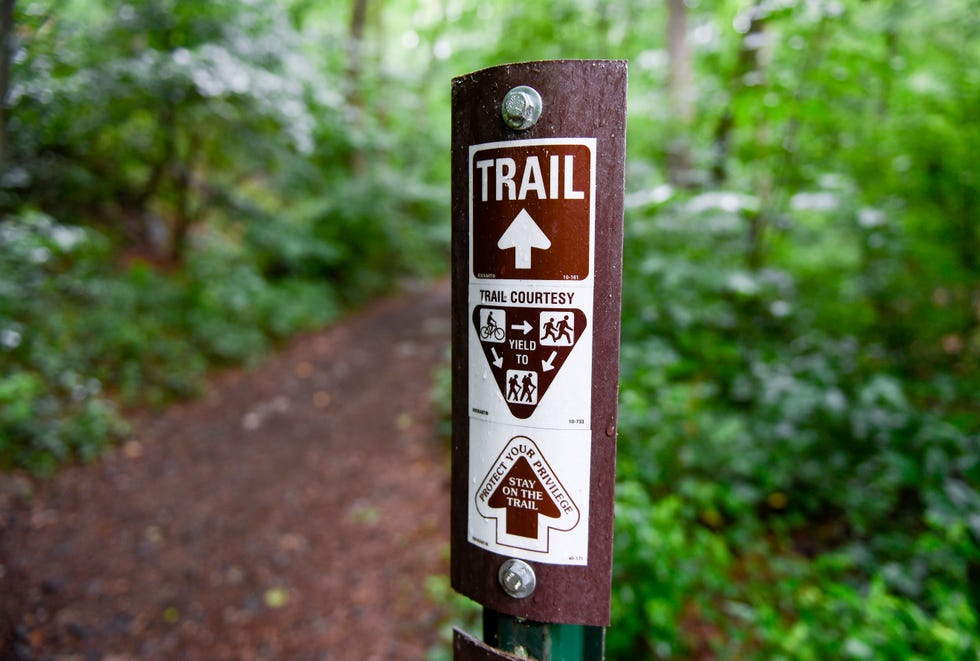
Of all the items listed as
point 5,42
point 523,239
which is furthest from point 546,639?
point 5,42

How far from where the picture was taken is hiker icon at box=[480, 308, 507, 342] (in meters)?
1.18

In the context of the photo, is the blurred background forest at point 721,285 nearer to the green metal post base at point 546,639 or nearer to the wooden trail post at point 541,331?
the green metal post base at point 546,639

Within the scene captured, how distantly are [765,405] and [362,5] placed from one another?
35.5 feet

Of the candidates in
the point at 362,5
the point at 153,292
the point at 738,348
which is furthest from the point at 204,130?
the point at 738,348

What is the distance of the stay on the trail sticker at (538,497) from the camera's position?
1164mm

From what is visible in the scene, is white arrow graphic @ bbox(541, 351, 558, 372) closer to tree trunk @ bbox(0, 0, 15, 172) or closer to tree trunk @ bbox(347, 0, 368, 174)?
tree trunk @ bbox(0, 0, 15, 172)

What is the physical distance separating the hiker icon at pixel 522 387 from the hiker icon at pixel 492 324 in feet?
0.28

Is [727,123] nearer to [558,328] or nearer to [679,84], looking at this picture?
[679,84]

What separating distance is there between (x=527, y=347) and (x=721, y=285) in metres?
3.45

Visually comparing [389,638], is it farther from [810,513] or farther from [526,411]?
[810,513]

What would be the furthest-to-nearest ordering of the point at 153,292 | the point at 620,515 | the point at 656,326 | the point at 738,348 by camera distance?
the point at 153,292
the point at 656,326
the point at 738,348
the point at 620,515

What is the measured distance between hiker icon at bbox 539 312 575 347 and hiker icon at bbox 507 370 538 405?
86mm

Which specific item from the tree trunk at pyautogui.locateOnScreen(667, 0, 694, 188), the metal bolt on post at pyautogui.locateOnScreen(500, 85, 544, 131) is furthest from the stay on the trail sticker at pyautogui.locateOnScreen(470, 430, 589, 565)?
the tree trunk at pyautogui.locateOnScreen(667, 0, 694, 188)

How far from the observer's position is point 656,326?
17.3ft
